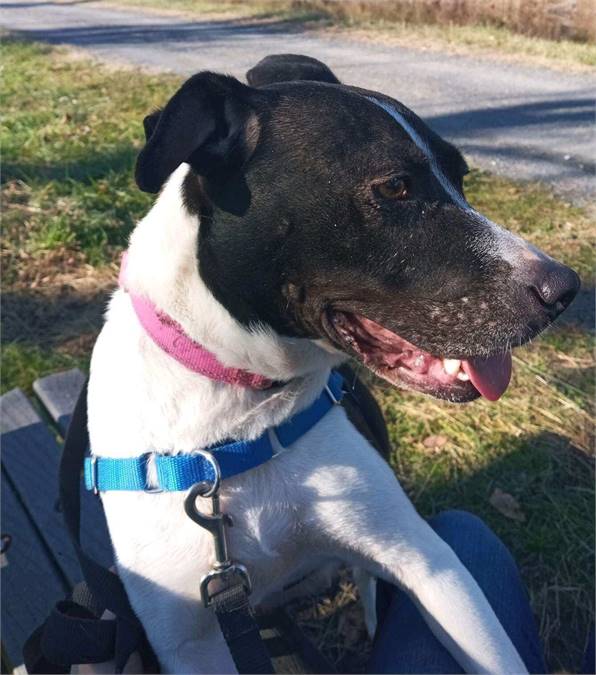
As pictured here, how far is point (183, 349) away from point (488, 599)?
3.65 ft

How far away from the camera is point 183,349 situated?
1.87 metres

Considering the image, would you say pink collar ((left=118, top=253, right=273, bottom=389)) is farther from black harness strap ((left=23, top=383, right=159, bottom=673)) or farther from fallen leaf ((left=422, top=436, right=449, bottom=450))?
fallen leaf ((left=422, top=436, right=449, bottom=450))

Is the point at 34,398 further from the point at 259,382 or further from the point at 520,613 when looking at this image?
the point at 520,613

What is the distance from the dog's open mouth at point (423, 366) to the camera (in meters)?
1.91

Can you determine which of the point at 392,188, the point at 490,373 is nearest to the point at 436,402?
the point at 490,373

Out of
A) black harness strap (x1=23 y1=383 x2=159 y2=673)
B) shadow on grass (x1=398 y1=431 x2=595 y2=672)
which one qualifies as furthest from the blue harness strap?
shadow on grass (x1=398 y1=431 x2=595 y2=672)

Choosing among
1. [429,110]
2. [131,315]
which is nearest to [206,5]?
[429,110]

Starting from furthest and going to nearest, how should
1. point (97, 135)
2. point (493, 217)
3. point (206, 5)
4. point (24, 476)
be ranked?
point (206, 5), point (97, 135), point (493, 217), point (24, 476)

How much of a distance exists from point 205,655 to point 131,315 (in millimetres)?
894

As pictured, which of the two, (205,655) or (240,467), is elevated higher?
(240,467)

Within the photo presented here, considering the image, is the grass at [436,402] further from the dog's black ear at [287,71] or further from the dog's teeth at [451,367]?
the dog's black ear at [287,71]

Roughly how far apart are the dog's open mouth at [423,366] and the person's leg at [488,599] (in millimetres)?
610

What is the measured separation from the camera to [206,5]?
1617 centimetres

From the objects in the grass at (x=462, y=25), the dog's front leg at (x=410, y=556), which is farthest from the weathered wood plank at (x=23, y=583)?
the grass at (x=462, y=25)
